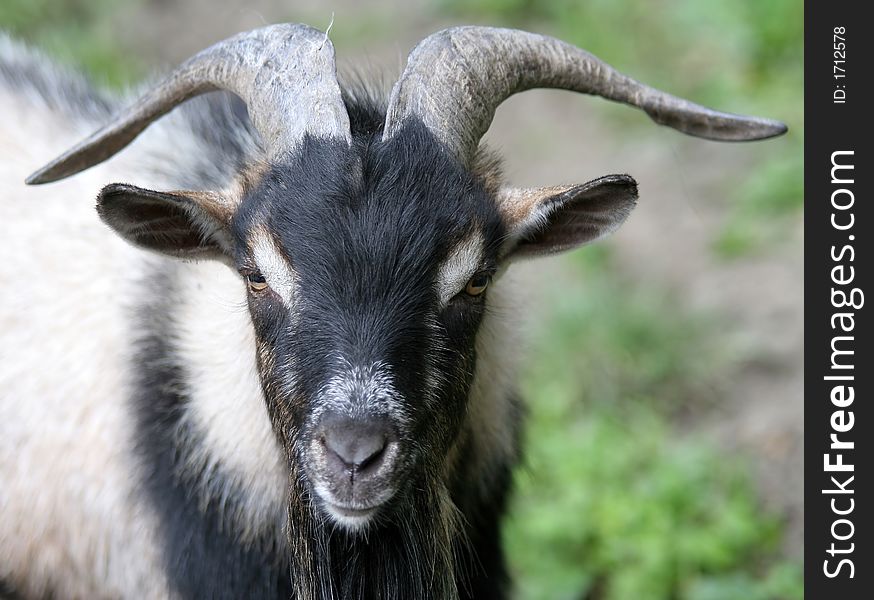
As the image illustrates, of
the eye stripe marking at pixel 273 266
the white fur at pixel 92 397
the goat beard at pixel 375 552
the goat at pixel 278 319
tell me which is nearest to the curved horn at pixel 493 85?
the goat at pixel 278 319

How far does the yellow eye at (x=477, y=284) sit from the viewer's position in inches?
136

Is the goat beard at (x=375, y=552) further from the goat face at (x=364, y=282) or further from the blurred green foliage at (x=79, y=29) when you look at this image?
the blurred green foliage at (x=79, y=29)

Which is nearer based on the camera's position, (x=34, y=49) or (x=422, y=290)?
(x=422, y=290)

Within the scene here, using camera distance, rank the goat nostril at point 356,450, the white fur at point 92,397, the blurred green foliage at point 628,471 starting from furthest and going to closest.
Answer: the blurred green foliage at point 628,471
the white fur at point 92,397
the goat nostril at point 356,450

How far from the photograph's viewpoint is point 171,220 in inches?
143

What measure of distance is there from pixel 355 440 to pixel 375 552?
69cm

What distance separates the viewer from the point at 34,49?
513 centimetres

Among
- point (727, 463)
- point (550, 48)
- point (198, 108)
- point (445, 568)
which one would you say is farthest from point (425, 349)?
point (727, 463)

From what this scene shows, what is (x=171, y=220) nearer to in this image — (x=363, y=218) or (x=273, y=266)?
(x=273, y=266)

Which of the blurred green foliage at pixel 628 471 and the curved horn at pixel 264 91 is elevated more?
the curved horn at pixel 264 91

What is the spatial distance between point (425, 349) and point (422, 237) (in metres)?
0.32

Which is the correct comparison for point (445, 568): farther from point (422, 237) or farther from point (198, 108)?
point (198, 108)

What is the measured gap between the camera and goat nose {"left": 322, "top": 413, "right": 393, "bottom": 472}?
3025 millimetres

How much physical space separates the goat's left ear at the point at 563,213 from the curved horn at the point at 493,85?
0.24m
